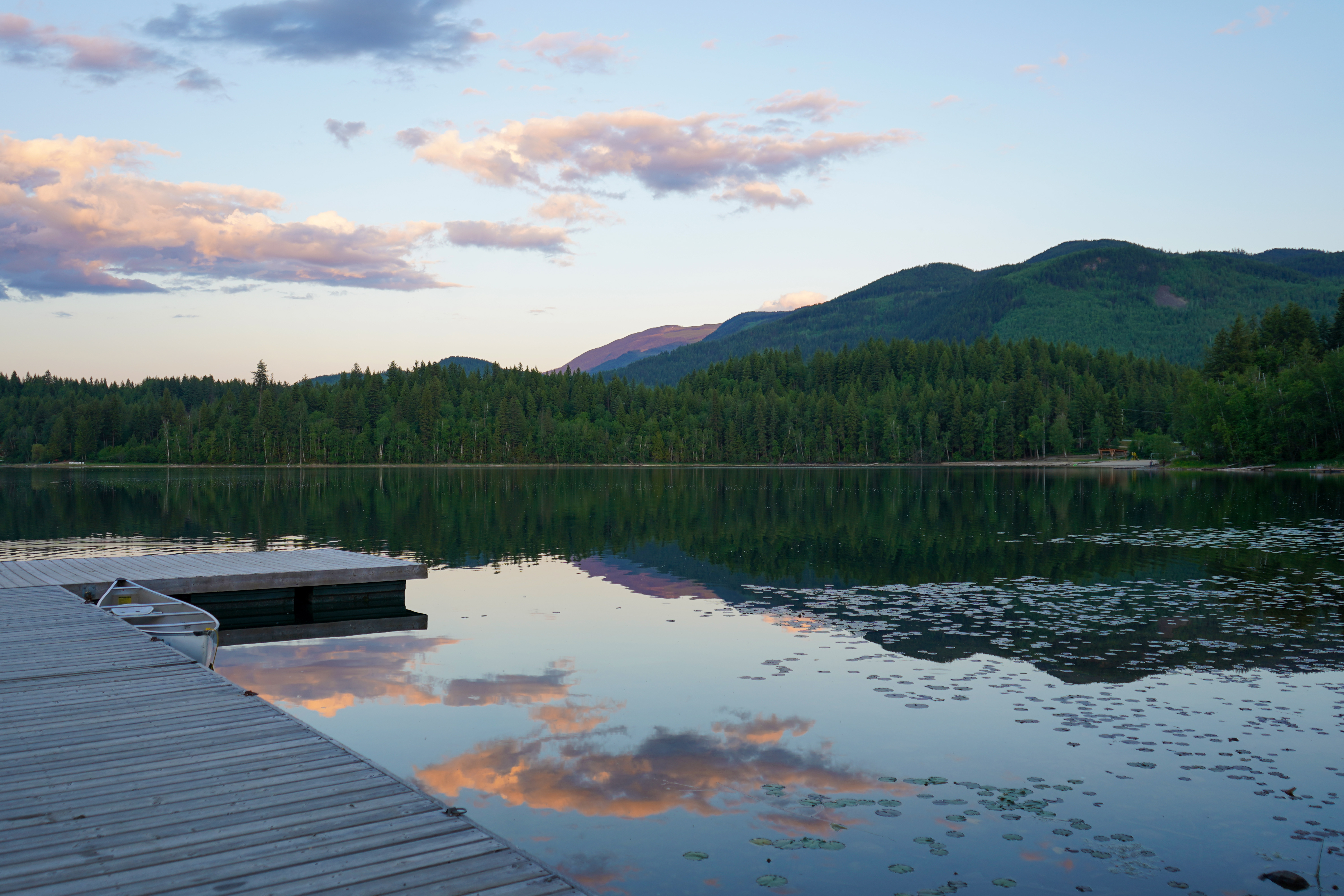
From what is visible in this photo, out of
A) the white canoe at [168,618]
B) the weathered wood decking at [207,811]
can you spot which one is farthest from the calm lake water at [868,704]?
the weathered wood decking at [207,811]

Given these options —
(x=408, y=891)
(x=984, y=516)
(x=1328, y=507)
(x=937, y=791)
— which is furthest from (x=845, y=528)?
(x=408, y=891)

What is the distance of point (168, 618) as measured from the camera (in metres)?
18.5

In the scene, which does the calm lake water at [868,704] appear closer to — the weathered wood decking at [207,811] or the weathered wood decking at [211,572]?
the weathered wood decking at [211,572]

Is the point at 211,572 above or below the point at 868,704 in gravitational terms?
above

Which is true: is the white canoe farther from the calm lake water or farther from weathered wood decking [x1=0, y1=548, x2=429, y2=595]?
weathered wood decking [x1=0, y1=548, x2=429, y2=595]

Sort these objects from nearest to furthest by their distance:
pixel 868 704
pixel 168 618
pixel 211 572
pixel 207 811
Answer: pixel 207 811 < pixel 868 704 < pixel 168 618 < pixel 211 572

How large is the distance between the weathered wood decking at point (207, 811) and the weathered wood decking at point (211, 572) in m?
11.1

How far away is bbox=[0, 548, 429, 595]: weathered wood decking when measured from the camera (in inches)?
898

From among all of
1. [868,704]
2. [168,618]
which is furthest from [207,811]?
[168,618]

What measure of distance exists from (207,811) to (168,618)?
41.2ft

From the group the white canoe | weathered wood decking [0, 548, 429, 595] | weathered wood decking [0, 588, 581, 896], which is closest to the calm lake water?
the white canoe

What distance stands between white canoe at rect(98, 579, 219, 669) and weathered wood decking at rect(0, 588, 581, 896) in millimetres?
4690

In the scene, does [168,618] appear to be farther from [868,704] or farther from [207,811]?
[868,704]

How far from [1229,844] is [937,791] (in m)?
3.11
